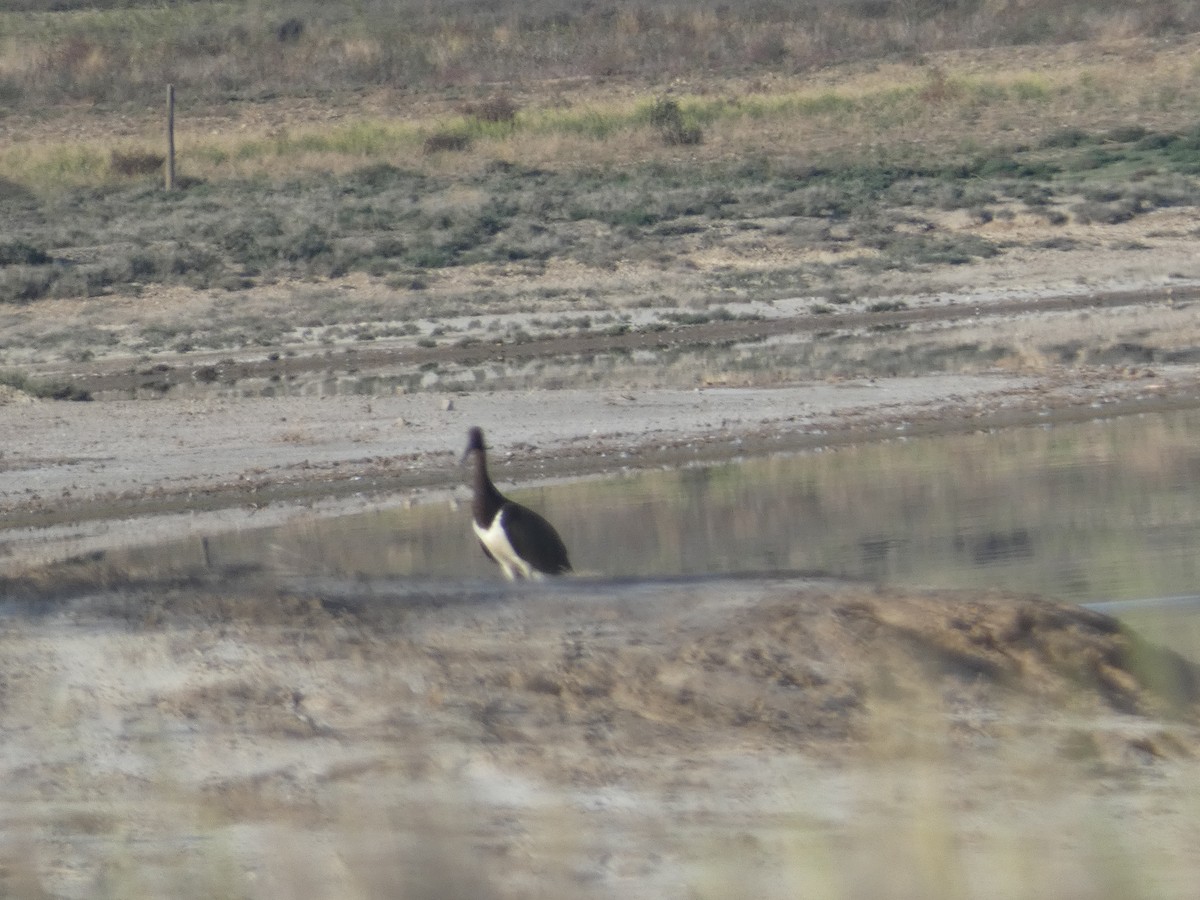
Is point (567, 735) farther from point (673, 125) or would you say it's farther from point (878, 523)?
point (673, 125)

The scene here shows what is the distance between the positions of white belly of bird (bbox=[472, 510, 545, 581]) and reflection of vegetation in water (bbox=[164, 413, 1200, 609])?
71 cm

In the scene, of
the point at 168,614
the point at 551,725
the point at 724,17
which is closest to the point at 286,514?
the point at 168,614

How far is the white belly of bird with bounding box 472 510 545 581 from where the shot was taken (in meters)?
8.72

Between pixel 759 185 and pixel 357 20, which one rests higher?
pixel 357 20

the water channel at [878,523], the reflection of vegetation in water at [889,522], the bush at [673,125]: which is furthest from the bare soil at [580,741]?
the bush at [673,125]

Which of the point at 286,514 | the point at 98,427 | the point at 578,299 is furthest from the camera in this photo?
the point at 578,299

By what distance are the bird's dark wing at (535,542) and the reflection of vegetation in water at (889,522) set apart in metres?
0.79

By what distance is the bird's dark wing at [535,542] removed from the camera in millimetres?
8719

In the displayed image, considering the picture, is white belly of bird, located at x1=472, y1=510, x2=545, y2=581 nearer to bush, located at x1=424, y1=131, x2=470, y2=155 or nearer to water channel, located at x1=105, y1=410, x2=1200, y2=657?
water channel, located at x1=105, y1=410, x2=1200, y2=657

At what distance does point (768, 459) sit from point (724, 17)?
115 feet

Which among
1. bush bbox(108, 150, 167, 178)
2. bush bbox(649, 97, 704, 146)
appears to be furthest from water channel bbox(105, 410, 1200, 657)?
bush bbox(108, 150, 167, 178)

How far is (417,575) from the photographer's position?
9.44 meters

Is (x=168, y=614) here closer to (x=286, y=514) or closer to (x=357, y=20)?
(x=286, y=514)

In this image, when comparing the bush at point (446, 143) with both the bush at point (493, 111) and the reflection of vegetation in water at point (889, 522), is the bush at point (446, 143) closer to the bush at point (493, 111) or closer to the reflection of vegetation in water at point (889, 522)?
the bush at point (493, 111)
